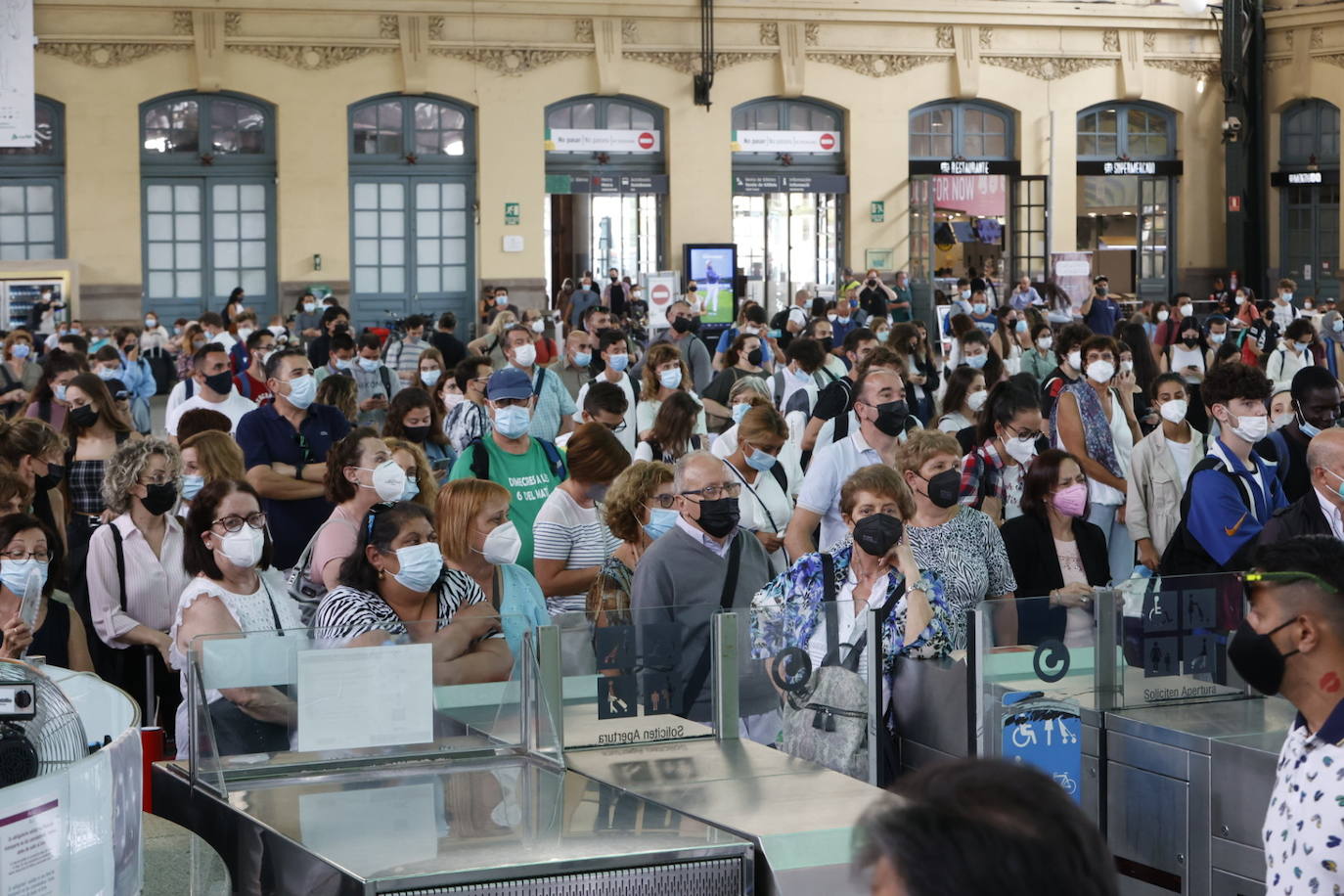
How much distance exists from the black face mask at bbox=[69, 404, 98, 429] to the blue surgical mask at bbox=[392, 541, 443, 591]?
4.25 metres

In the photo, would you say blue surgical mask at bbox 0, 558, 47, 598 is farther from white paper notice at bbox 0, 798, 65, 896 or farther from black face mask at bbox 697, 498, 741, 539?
white paper notice at bbox 0, 798, 65, 896

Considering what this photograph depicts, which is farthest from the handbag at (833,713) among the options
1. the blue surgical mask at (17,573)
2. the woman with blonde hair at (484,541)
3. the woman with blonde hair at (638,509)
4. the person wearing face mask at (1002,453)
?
the person wearing face mask at (1002,453)

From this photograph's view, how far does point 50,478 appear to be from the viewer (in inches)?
315

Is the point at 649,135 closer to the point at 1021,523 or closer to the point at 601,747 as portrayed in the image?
the point at 1021,523

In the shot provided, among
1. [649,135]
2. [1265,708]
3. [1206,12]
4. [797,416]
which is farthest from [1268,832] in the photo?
[1206,12]

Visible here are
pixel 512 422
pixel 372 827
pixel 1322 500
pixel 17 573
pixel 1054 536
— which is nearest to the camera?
pixel 372 827

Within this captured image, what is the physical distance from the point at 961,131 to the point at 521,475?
78.4ft

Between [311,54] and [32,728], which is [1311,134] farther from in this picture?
[32,728]

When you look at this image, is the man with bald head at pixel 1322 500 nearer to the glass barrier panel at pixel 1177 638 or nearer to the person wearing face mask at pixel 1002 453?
the glass barrier panel at pixel 1177 638

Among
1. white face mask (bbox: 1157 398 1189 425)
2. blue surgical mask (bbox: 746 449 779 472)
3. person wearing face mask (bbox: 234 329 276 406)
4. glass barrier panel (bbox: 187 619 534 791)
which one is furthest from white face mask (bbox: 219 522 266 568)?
white face mask (bbox: 1157 398 1189 425)

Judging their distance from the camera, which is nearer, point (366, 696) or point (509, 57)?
point (366, 696)

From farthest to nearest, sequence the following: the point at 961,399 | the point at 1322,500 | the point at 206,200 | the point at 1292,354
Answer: the point at 206,200
the point at 1292,354
the point at 961,399
the point at 1322,500

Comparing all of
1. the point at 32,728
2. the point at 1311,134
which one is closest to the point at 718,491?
the point at 32,728

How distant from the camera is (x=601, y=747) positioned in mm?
4469
